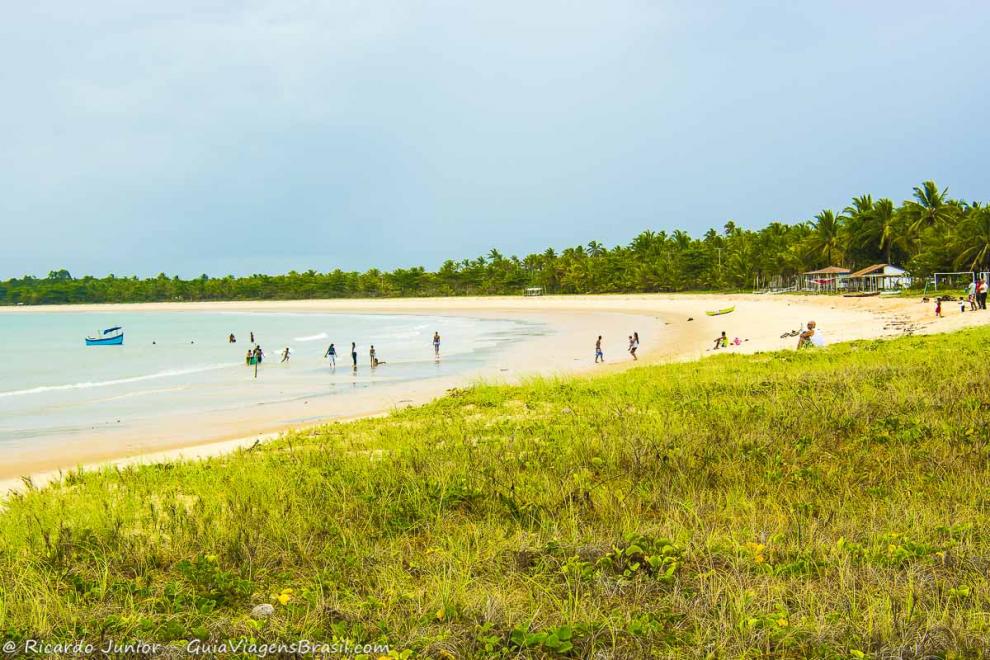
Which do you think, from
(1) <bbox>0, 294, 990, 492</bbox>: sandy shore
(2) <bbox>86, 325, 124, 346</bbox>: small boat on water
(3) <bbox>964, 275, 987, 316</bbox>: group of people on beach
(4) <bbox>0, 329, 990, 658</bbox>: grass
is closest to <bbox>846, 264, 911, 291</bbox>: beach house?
(1) <bbox>0, 294, 990, 492</bbox>: sandy shore

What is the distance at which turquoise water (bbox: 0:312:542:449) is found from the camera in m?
20.9

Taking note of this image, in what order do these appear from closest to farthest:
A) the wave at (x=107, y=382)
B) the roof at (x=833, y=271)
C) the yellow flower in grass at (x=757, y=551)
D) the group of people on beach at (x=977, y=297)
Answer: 1. the yellow flower in grass at (x=757, y=551)
2. the wave at (x=107, y=382)
3. the group of people on beach at (x=977, y=297)
4. the roof at (x=833, y=271)

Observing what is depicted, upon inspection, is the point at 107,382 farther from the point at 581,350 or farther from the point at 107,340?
the point at 107,340

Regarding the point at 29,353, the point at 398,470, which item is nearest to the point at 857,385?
the point at 398,470

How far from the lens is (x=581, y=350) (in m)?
35.2

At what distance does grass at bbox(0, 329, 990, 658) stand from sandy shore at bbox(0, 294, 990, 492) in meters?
6.29

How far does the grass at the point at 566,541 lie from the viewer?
390 cm

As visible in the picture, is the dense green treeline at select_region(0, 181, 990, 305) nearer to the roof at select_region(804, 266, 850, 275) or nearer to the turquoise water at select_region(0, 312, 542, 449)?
the roof at select_region(804, 266, 850, 275)

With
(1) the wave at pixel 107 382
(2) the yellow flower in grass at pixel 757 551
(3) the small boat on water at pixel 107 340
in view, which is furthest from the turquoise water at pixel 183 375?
(2) the yellow flower in grass at pixel 757 551

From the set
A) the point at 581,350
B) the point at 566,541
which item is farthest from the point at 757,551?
the point at 581,350

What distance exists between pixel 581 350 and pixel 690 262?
70.2 metres

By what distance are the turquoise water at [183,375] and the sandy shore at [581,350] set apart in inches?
80.3

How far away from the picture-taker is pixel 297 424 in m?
17.7

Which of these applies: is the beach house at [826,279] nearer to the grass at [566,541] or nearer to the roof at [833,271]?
the roof at [833,271]
